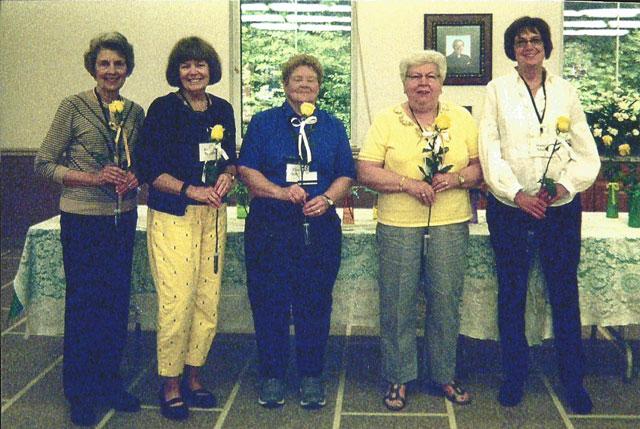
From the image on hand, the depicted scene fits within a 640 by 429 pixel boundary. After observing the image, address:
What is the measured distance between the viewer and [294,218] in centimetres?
257

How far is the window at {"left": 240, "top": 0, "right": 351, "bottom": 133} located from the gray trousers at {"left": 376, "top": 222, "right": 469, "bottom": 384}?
3.59m

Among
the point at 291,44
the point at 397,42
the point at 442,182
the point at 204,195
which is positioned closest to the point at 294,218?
the point at 204,195

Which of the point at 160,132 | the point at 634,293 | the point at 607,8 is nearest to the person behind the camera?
the point at 160,132

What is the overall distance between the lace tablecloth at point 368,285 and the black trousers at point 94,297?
37cm

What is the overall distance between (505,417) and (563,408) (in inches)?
9.6

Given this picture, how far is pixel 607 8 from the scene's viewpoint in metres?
6.07

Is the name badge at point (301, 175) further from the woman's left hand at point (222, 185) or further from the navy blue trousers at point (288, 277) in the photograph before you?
the woman's left hand at point (222, 185)

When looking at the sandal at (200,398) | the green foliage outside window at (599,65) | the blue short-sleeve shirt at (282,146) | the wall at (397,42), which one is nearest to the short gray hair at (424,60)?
the blue short-sleeve shirt at (282,146)

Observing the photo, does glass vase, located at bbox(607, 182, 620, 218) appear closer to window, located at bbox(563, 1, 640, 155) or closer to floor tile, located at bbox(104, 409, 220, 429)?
floor tile, located at bbox(104, 409, 220, 429)

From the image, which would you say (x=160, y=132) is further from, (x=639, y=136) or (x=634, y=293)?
(x=639, y=136)

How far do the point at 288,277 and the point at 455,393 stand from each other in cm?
78

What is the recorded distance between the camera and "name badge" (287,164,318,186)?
8.39 feet

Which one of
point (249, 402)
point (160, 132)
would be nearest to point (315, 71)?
point (160, 132)

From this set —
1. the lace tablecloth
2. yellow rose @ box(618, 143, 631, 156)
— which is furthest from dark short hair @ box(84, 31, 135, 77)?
yellow rose @ box(618, 143, 631, 156)
